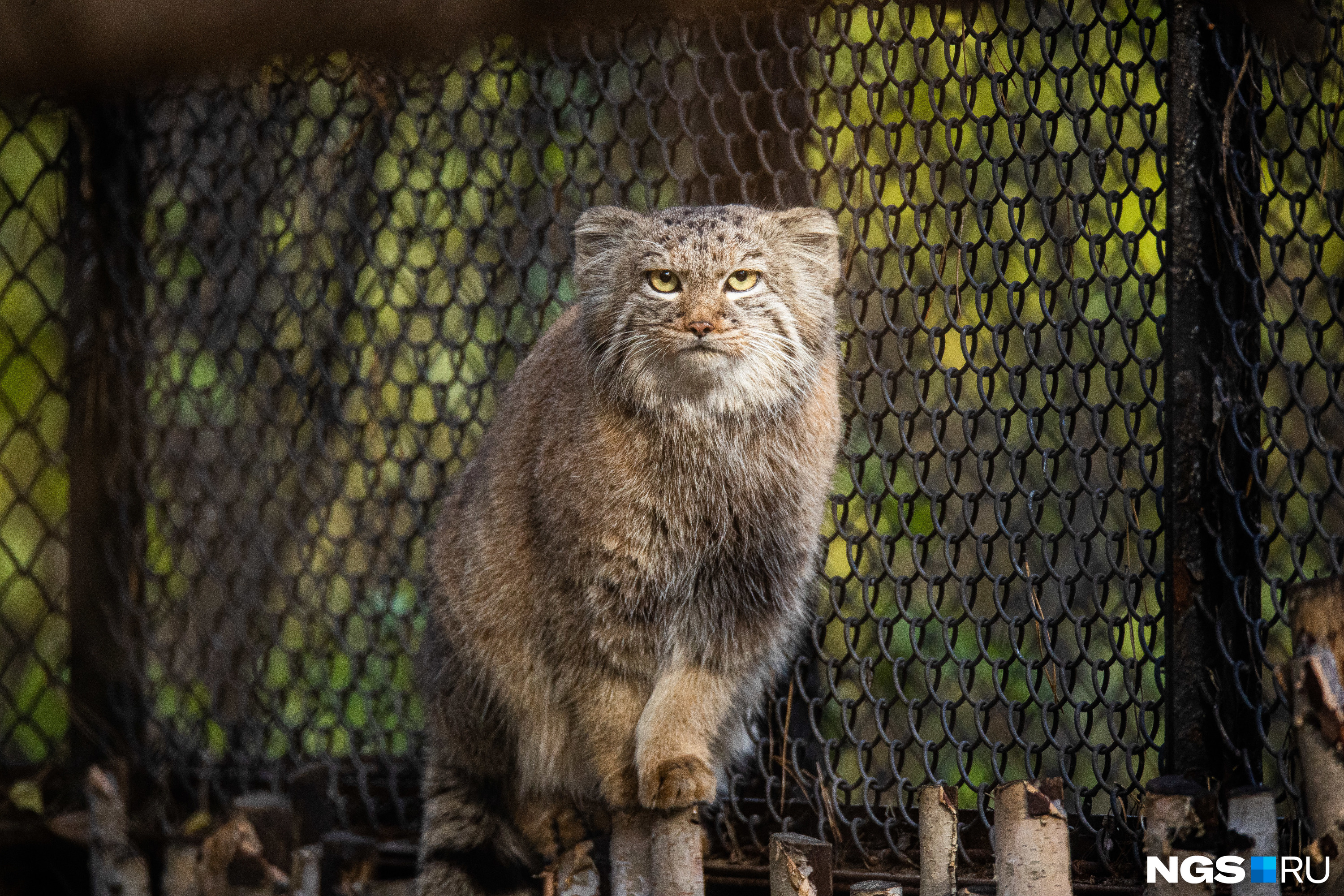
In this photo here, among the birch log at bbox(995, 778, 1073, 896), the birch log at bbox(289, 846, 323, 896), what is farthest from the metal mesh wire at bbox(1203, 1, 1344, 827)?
the birch log at bbox(289, 846, 323, 896)

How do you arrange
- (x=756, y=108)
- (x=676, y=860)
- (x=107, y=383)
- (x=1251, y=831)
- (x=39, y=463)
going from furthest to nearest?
(x=39, y=463) < (x=107, y=383) < (x=756, y=108) < (x=676, y=860) < (x=1251, y=831)

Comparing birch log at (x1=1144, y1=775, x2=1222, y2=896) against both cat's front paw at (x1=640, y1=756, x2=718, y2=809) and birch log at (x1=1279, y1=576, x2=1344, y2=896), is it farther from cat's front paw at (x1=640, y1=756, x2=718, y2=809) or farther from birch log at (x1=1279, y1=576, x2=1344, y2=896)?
cat's front paw at (x1=640, y1=756, x2=718, y2=809)

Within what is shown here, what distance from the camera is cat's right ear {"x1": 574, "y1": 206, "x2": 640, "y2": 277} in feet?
9.09

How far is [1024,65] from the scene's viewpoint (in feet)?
9.49

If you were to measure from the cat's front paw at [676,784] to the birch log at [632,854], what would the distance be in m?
0.04

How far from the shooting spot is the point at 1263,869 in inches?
76.5

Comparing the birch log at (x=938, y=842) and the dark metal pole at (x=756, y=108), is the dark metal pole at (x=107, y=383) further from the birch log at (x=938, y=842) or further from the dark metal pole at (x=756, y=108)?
the birch log at (x=938, y=842)

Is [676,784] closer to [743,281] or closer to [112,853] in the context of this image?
[743,281]

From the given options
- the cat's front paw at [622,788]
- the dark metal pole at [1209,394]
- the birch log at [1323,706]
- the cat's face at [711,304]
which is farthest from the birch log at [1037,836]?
the cat's face at [711,304]

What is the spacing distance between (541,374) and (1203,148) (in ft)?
4.99

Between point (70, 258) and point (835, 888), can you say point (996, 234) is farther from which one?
point (70, 258)

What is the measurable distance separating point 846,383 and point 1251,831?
142cm

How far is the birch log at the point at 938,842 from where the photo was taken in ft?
7.18

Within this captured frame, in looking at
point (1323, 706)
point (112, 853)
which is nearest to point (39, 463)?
point (112, 853)
